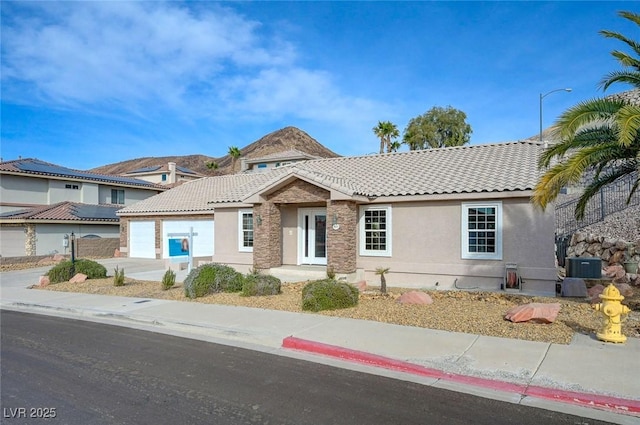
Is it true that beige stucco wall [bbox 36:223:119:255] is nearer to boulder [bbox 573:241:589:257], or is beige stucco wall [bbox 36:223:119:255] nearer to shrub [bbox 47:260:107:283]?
shrub [bbox 47:260:107:283]

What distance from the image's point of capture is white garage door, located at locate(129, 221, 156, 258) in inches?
1123

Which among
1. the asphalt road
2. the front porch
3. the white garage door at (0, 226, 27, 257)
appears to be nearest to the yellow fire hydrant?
the asphalt road

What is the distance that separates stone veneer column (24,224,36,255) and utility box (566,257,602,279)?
30489 millimetres

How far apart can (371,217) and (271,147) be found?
526 ft

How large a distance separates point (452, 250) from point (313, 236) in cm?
563

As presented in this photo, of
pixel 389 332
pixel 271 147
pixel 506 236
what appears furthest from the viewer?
pixel 271 147

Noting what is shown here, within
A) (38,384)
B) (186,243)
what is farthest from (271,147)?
(38,384)

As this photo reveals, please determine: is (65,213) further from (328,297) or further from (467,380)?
(467,380)

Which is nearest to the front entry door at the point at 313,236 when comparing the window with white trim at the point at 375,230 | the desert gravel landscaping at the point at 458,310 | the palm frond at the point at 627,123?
the window with white trim at the point at 375,230

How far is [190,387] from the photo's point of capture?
6.42 m

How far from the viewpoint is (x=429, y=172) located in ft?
56.0

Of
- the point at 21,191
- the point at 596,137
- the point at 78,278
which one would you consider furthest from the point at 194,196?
the point at 596,137

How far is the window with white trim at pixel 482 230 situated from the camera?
1422 centimetres

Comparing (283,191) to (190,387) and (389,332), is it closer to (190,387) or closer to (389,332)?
(389,332)
